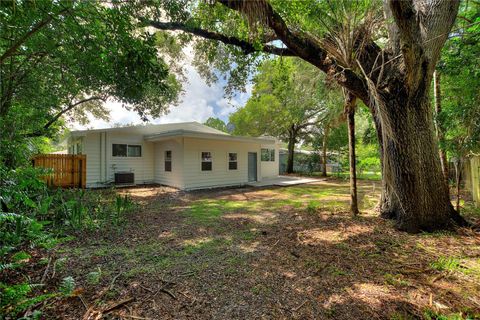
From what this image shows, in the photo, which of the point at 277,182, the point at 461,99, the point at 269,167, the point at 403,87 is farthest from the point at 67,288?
the point at 269,167

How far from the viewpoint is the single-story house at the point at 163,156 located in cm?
1066

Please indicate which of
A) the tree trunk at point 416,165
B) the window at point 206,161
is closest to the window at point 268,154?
the window at point 206,161

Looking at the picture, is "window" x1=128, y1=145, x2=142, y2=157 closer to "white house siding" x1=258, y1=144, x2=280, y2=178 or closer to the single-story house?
the single-story house

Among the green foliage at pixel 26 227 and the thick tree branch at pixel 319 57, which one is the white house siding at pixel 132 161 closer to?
the green foliage at pixel 26 227

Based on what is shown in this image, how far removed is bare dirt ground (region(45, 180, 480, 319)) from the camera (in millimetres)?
2129

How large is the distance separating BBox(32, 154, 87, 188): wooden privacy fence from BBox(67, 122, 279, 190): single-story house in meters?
0.27

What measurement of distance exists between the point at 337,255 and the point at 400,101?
313 centimetres

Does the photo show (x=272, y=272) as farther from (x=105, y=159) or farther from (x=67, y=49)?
(x=105, y=159)

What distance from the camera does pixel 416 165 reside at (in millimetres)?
4125

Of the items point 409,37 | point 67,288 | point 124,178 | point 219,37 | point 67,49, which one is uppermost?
point 219,37

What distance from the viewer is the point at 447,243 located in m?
3.59

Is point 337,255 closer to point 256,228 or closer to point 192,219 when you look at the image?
point 256,228

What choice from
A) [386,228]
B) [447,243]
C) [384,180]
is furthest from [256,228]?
[447,243]

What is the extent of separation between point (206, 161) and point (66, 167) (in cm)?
649
